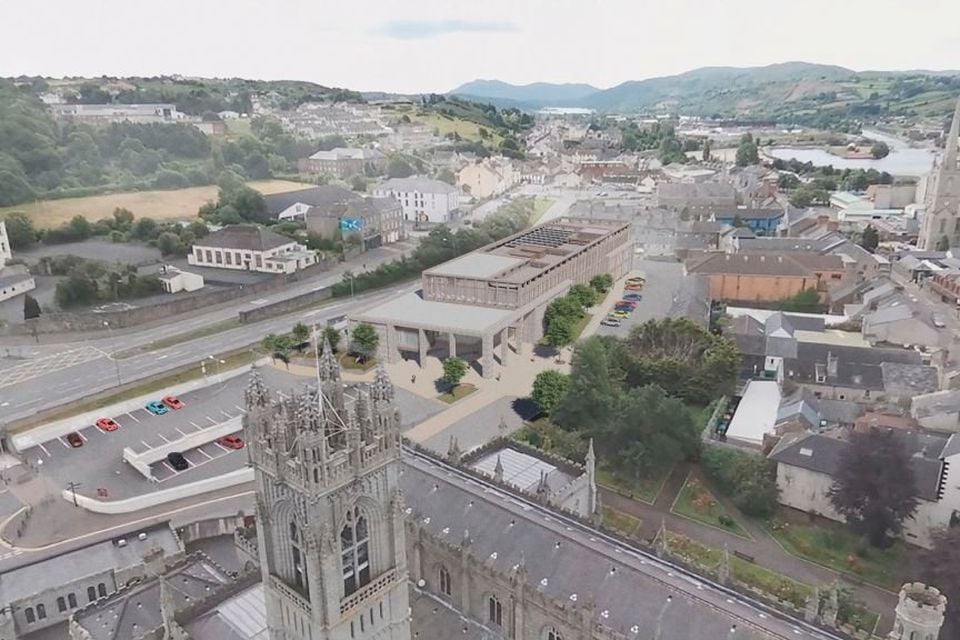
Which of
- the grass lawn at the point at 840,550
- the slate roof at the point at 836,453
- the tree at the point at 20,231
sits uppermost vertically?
the tree at the point at 20,231

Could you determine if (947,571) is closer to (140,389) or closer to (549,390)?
(549,390)

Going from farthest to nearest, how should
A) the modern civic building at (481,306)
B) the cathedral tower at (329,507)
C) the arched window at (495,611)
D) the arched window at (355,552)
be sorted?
the modern civic building at (481,306)
the arched window at (495,611)
the arched window at (355,552)
the cathedral tower at (329,507)

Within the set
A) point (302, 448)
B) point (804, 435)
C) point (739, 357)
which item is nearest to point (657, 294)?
point (739, 357)

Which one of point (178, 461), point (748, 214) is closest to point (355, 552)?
point (178, 461)

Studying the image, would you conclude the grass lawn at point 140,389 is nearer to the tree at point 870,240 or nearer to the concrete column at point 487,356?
the concrete column at point 487,356

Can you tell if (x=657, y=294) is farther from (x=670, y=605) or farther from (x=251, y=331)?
(x=670, y=605)

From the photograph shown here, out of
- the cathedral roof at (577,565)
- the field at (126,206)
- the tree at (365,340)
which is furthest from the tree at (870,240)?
the field at (126,206)

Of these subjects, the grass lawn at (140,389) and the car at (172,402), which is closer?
the grass lawn at (140,389)
